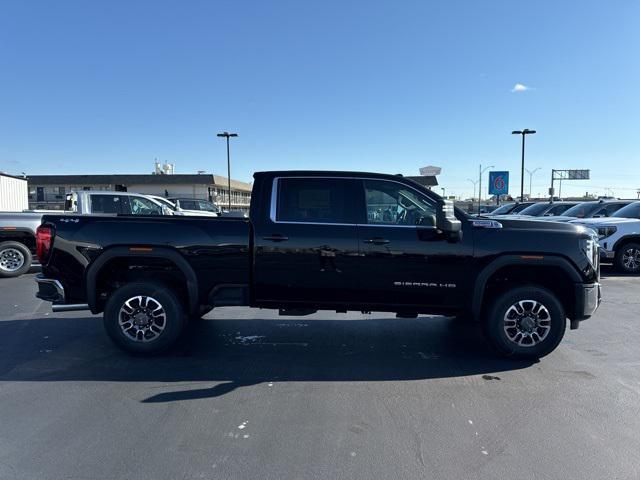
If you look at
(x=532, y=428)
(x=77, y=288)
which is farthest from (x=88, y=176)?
(x=532, y=428)

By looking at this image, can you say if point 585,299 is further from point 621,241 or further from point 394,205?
point 621,241

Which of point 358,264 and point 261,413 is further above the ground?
point 358,264

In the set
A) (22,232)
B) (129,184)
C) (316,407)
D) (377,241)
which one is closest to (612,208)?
(377,241)

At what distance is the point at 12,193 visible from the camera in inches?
834

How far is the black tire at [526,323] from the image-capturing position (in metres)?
4.96

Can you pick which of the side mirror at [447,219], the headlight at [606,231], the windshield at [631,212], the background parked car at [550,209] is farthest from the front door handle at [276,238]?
the background parked car at [550,209]

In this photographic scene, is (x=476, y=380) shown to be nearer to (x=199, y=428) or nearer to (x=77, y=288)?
(x=199, y=428)

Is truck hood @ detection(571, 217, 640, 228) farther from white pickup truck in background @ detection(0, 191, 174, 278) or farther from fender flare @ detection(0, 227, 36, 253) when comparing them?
fender flare @ detection(0, 227, 36, 253)

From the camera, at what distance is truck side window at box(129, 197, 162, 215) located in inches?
456

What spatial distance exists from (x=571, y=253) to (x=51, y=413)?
5148 mm

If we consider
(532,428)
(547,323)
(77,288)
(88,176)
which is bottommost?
(532,428)

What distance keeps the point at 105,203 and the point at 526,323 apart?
999 cm

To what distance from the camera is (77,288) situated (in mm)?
5160

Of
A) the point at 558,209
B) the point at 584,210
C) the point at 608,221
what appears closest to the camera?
the point at 608,221
